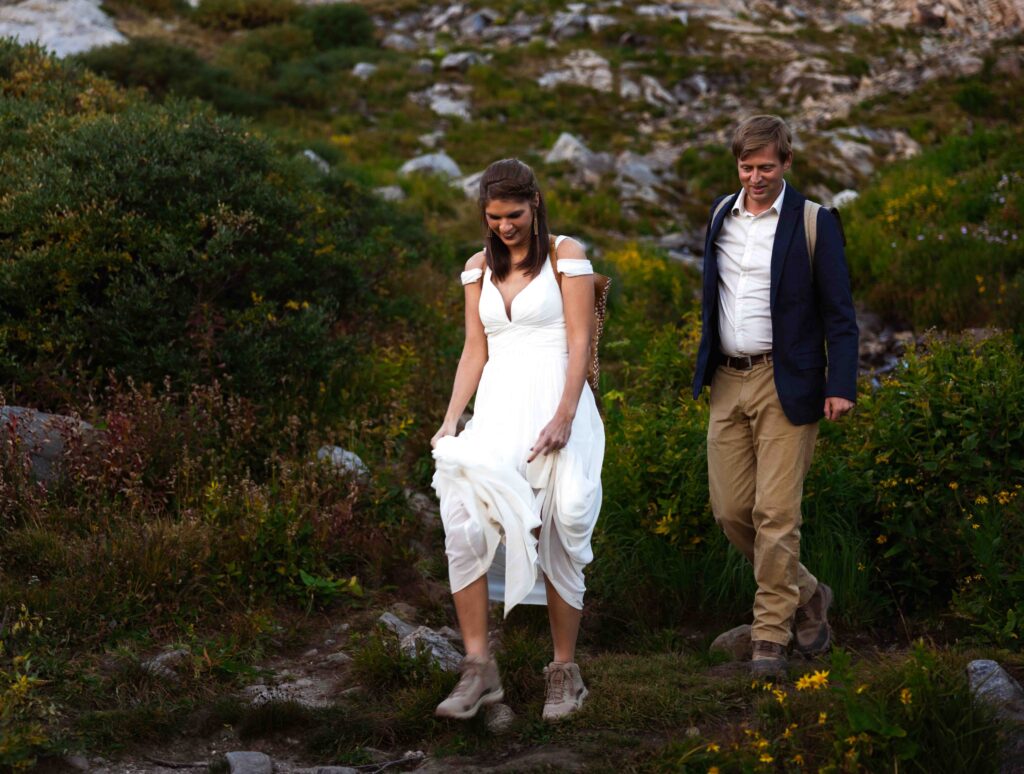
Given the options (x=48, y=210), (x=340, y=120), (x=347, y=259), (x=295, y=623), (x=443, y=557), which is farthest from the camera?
(x=340, y=120)

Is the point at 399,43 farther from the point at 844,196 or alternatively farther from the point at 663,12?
the point at 844,196

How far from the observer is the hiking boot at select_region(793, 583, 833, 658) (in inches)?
214

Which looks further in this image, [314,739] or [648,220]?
[648,220]

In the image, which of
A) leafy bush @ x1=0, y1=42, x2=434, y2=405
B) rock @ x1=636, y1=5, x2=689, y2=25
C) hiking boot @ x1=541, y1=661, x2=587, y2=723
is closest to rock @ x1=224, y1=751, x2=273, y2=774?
hiking boot @ x1=541, y1=661, x2=587, y2=723

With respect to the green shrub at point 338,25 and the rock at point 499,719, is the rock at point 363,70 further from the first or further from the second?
the rock at point 499,719

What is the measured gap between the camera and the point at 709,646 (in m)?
5.82

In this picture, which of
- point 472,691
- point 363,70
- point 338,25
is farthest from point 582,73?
point 472,691

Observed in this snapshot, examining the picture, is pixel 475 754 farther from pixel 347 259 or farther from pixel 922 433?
pixel 347 259

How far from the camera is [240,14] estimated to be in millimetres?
29094

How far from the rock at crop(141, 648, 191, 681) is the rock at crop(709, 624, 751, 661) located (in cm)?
260

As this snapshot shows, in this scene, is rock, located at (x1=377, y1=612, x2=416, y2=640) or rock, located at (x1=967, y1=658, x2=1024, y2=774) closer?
rock, located at (x1=967, y1=658, x2=1024, y2=774)

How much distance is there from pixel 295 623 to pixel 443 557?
1.36m

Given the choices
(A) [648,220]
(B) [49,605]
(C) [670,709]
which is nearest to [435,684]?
(C) [670,709]

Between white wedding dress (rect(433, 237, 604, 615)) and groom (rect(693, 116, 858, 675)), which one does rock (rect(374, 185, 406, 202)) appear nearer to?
groom (rect(693, 116, 858, 675))
